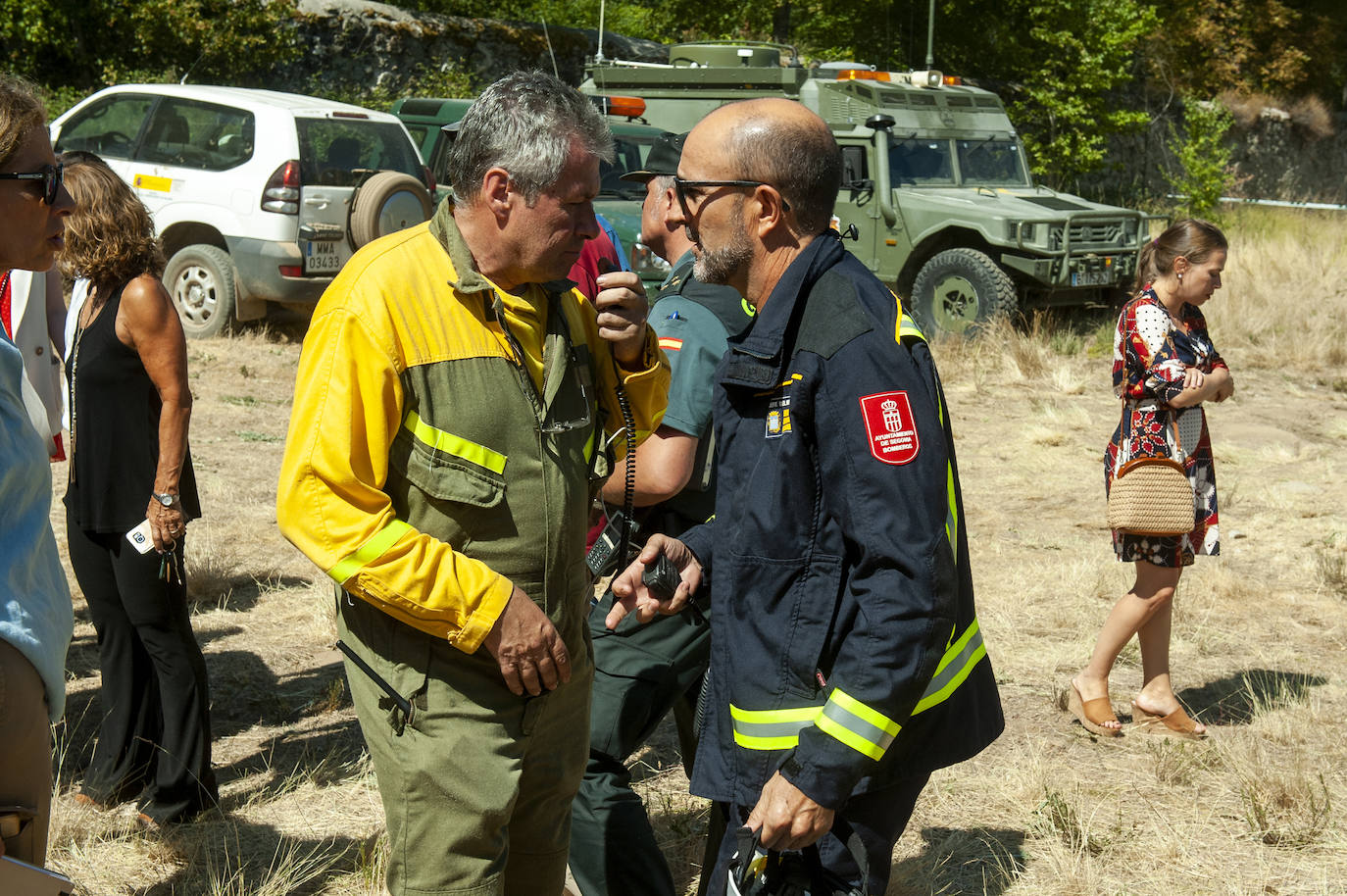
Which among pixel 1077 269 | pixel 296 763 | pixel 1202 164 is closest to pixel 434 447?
pixel 296 763

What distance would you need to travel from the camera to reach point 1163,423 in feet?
14.5

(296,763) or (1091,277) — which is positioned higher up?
(1091,277)

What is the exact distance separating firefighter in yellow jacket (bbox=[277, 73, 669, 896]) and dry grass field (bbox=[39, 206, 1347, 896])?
1239mm

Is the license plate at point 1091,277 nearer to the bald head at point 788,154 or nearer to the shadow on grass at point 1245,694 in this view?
A: the shadow on grass at point 1245,694

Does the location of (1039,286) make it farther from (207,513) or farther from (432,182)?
(207,513)

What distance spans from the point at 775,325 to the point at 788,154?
0.30m

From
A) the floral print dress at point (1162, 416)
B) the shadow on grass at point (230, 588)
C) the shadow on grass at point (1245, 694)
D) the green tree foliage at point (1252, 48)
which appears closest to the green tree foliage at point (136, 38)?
the shadow on grass at point (230, 588)

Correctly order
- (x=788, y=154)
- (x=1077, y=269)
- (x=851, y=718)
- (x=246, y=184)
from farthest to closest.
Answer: (x=1077, y=269) < (x=246, y=184) < (x=788, y=154) < (x=851, y=718)

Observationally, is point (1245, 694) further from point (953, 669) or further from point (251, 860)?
point (251, 860)

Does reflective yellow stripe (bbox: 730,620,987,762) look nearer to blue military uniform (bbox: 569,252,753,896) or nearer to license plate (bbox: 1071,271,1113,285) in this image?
blue military uniform (bbox: 569,252,753,896)

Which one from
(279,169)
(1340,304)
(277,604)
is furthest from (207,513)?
(1340,304)

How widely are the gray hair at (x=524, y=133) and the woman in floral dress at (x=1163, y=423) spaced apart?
9.15 feet

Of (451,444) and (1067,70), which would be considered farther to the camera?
(1067,70)

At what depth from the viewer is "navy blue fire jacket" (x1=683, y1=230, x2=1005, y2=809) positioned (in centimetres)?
192
